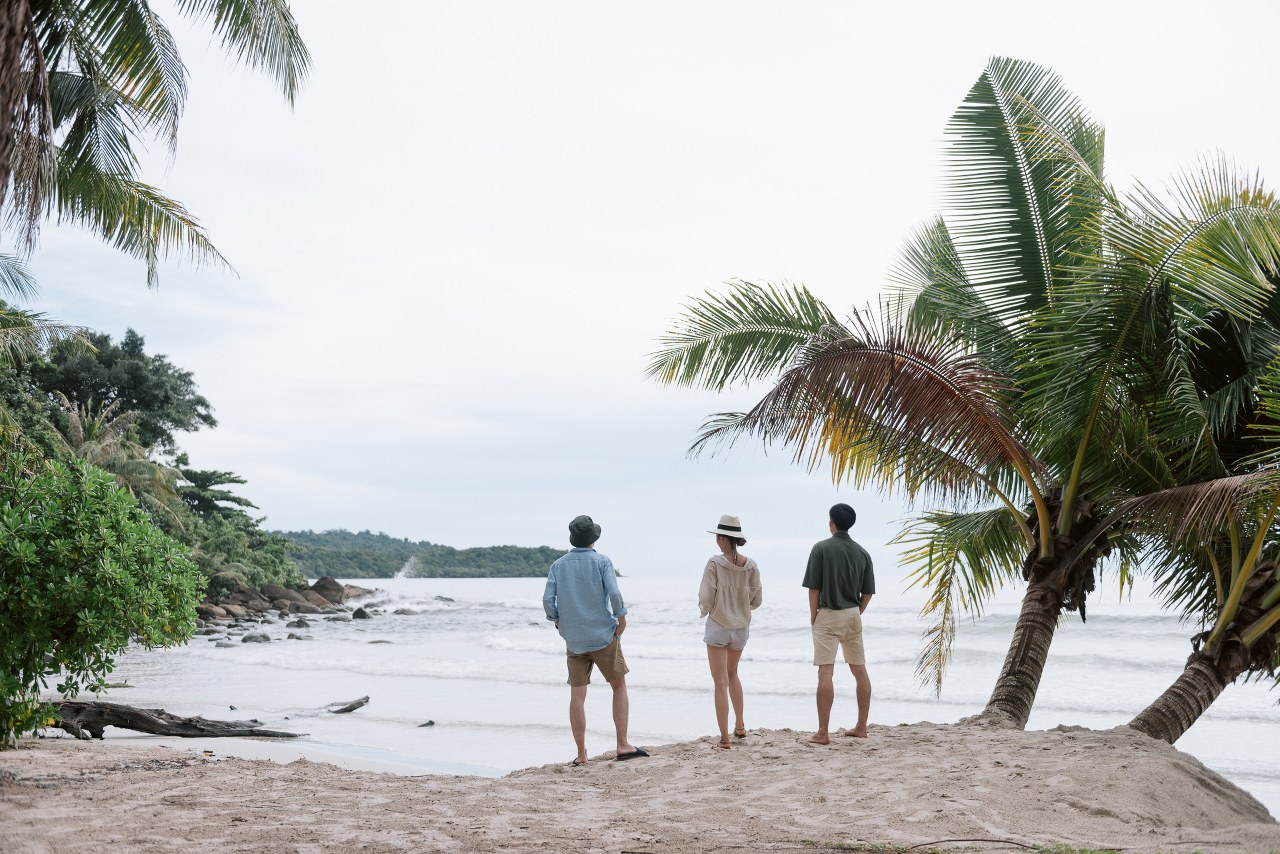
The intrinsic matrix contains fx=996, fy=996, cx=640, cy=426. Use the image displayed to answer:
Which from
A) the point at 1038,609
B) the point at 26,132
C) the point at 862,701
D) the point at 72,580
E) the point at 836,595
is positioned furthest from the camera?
the point at 1038,609

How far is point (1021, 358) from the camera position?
8.78m

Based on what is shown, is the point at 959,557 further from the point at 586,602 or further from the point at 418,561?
the point at 418,561

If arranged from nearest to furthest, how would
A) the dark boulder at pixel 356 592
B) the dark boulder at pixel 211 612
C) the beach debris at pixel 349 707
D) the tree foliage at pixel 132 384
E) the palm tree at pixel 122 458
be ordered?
the beach debris at pixel 349 707 < the palm tree at pixel 122 458 < the dark boulder at pixel 211 612 < the tree foliage at pixel 132 384 < the dark boulder at pixel 356 592

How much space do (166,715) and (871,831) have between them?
718 centimetres

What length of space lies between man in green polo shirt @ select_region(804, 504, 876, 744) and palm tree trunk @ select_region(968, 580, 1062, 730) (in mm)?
1712

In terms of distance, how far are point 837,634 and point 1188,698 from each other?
9.83 feet

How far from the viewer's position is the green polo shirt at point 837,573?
7602 millimetres

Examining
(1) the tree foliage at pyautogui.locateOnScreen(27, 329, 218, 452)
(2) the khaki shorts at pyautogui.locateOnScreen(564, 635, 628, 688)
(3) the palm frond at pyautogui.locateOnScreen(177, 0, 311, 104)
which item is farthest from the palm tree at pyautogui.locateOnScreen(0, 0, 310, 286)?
(1) the tree foliage at pyautogui.locateOnScreen(27, 329, 218, 452)

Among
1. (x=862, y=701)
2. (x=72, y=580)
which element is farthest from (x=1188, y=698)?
(x=72, y=580)

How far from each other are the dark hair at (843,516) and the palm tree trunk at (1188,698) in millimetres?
2785

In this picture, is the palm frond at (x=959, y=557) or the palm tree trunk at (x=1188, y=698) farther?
the palm frond at (x=959, y=557)

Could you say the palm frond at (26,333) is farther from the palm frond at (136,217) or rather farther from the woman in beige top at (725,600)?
the woman in beige top at (725,600)

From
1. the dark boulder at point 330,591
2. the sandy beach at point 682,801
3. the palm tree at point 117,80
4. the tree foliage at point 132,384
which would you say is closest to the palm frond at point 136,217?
the palm tree at point 117,80

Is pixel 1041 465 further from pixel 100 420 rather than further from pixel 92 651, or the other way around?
pixel 100 420
